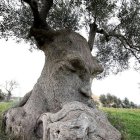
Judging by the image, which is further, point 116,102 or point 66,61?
point 116,102

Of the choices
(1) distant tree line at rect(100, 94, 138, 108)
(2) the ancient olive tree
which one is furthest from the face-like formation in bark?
(1) distant tree line at rect(100, 94, 138, 108)

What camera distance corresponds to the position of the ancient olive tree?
33.7ft

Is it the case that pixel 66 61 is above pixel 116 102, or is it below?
below

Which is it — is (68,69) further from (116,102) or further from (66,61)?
(116,102)

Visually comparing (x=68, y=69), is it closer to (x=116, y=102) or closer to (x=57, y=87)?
(x=57, y=87)

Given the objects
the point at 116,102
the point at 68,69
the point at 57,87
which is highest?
the point at 116,102

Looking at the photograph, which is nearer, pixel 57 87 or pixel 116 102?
pixel 57 87

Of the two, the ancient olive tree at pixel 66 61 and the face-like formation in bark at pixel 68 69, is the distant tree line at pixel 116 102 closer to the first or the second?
the ancient olive tree at pixel 66 61

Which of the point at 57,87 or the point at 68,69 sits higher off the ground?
the point at 68,69

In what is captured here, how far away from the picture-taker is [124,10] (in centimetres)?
1716

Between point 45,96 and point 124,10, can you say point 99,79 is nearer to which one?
point 124,10

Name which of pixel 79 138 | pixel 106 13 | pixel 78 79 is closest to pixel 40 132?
pixel 78 79

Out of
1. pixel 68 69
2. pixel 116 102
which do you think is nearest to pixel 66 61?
pixel 68 69

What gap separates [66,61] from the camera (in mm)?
13547
